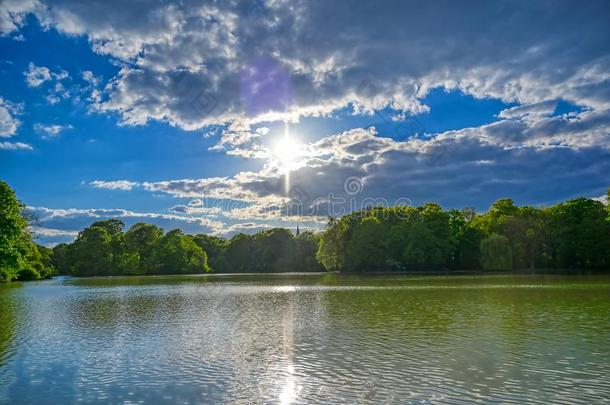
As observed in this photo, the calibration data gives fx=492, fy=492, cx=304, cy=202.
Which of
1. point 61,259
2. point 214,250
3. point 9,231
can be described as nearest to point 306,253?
point 214,250

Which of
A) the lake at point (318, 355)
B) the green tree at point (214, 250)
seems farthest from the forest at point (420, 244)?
the lake at point (318, 355)

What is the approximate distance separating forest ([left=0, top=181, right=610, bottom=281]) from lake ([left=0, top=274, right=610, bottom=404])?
47.8 meters

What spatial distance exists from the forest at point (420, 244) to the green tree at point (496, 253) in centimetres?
17

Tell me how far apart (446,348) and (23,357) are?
15.0 meters

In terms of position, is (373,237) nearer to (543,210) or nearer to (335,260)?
(335,260)

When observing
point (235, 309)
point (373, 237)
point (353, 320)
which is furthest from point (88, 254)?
point (353, 320)

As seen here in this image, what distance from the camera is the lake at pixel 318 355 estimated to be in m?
12.3

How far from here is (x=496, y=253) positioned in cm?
8981

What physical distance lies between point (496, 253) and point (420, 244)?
47.8 feet

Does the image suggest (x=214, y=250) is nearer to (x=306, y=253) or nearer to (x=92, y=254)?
(x=306, y=253)

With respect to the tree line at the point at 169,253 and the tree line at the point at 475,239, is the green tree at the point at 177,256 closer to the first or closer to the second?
the tree line at the point at 169,253

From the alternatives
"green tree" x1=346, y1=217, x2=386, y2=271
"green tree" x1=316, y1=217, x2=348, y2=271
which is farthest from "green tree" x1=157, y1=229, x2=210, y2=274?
"green tree" x1=346, y1=217, x2=386, y2=271

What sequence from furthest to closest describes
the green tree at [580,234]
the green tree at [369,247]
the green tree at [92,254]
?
the green tree at [92,254], the green tree at [369,247], the green tree at [580,234]

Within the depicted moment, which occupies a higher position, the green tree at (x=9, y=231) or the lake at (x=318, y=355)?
the green tree at (x=9, y=231)
